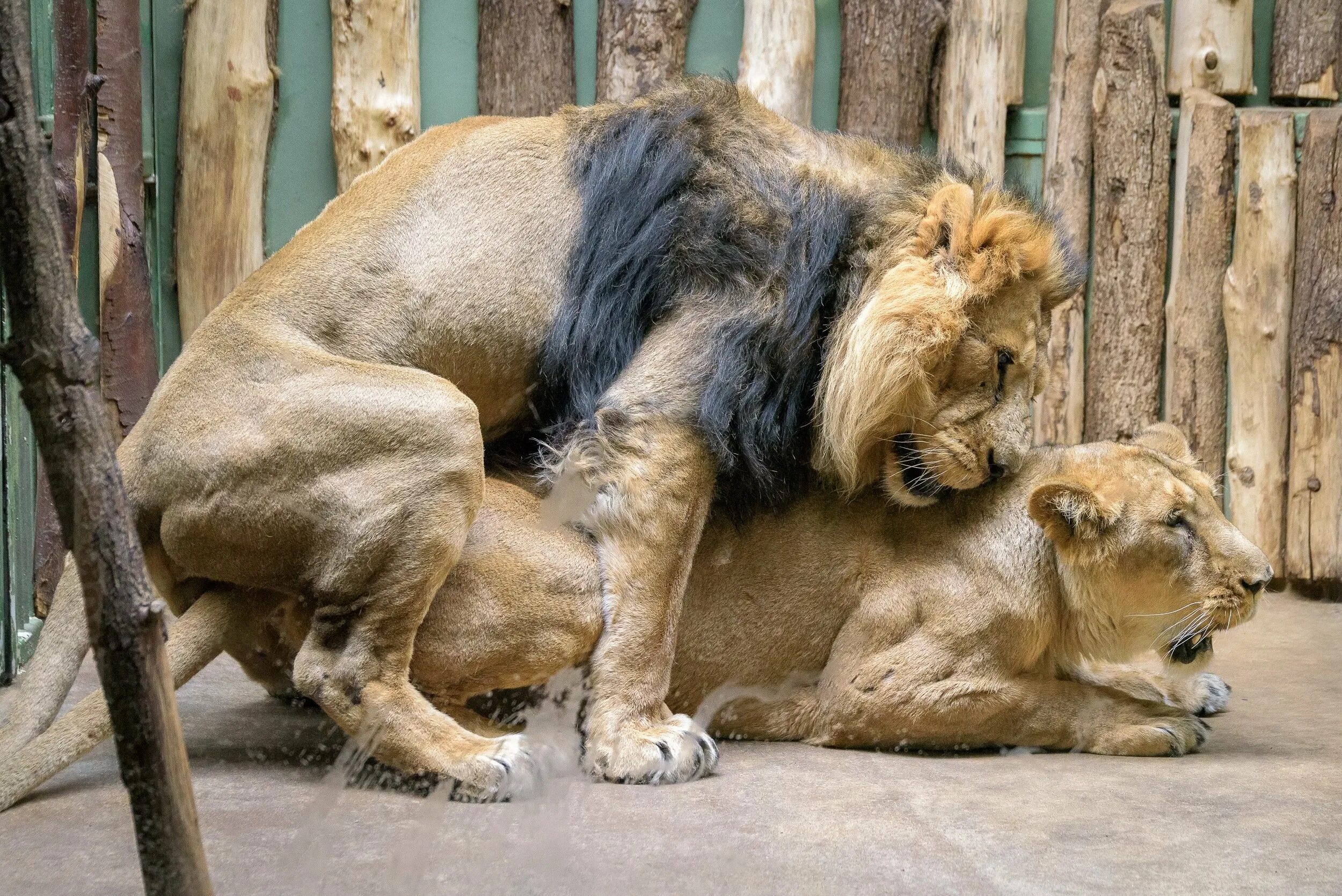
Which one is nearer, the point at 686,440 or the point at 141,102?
the point at 686,440

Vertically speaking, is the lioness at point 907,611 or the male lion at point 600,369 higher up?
the male lion at point 600,369

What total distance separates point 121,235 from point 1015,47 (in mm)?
4226

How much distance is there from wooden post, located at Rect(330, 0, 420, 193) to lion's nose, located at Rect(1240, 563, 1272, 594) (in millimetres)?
4164

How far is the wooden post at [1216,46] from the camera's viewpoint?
6.75 metres

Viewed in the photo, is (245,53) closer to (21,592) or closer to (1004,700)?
(21,592)

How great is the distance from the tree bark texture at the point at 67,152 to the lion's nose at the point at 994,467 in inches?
141

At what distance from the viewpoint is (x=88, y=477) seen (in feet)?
7.00

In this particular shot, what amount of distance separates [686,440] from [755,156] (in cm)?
105

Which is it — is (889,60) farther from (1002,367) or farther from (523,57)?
(1002,367)

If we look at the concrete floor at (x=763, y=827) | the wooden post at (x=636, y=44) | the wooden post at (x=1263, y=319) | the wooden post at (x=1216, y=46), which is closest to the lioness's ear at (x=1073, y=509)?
the concrete floor at (x=763, y=827)

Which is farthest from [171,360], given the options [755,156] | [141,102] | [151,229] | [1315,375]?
[1315,375]

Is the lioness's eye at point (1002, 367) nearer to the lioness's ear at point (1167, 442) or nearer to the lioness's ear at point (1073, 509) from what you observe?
the lioness's ear at point (1073, 509)

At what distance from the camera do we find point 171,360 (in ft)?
21.8

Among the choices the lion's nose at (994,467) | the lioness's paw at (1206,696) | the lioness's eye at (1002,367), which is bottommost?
the lioness's paw at (1206,696)
